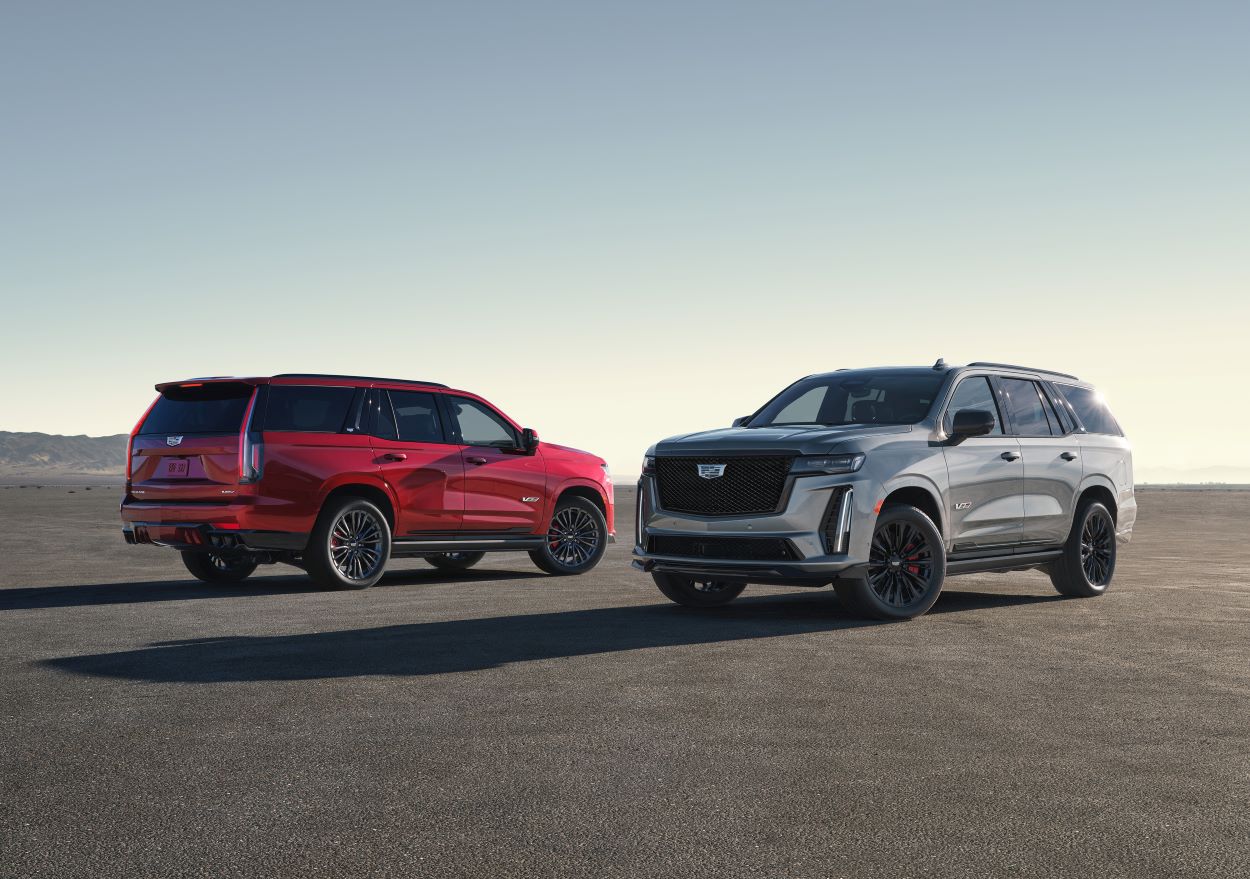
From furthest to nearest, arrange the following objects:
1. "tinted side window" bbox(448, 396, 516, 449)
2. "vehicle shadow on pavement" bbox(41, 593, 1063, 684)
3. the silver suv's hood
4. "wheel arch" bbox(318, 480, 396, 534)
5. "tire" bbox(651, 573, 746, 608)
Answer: "tinted side window" bbox(448, 396, 516, 449), "wheel arch" bbox(318, 480, 396, 534), "tire" bbox(651, 573, 746, 608), the silver suv's hood, "vehicle shadow on pavement" bbox(41, 593, 1063, 684)

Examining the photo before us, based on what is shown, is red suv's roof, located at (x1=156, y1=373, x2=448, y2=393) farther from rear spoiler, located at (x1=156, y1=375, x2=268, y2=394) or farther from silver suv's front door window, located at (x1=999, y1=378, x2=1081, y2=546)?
silver suv's front door window, located at (x1=999, y1=378, x2=1081, y2=546)

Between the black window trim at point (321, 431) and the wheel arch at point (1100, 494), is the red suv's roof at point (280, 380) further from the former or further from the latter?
the wheel arch at point (1100, 494)

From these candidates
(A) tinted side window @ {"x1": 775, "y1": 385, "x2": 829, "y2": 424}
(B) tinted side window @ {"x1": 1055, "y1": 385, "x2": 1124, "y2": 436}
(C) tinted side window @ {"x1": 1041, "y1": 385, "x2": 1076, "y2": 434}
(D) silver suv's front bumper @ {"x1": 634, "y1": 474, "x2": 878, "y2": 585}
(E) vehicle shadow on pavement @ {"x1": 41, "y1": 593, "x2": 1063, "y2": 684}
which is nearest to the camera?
(E) vehicle shadow on pavement @ {"x1": 41, "y1": 593, "x2": 1063, "y2": 684}

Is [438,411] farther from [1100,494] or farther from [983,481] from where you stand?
[1100,494]

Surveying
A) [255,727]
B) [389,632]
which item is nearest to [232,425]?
[389,632]

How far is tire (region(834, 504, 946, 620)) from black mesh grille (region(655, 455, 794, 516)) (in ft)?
2.83

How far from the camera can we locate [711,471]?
10.2m

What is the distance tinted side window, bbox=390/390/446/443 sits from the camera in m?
13.9

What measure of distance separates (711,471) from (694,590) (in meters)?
1.63

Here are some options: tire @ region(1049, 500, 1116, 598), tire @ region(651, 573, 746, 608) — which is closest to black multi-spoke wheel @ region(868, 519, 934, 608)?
tire @ region(651, 573, 746, 608)

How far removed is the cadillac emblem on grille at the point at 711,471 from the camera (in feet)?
33.3

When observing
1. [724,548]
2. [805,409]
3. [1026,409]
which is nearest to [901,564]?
[724,548]

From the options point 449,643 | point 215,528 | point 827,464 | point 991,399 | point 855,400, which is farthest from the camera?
point 215,528

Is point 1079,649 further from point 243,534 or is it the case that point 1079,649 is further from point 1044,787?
point 243,534
